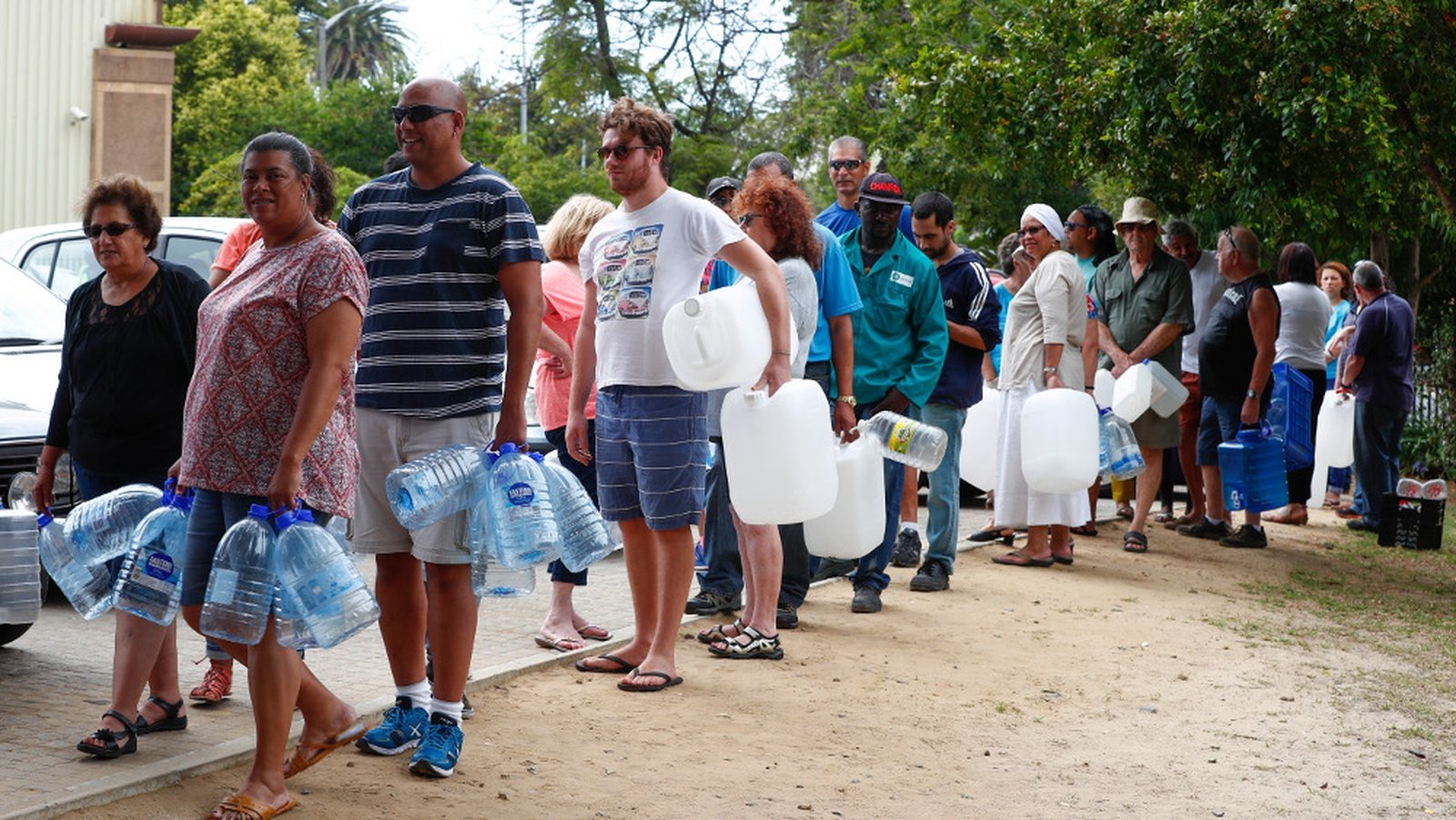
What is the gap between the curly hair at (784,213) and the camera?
719 cm

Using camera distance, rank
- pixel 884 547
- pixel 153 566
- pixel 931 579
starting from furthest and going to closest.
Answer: pixel 931 579, pixel 884 547, pixel 153 566

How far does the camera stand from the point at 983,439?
36.3 ft

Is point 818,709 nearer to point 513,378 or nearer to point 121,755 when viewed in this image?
point 513,378

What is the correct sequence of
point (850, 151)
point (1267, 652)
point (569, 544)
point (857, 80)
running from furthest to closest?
point (857, 80)
point (850, 151)
point (1267, 652)
point (569, 544)

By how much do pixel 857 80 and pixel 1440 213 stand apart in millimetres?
12210

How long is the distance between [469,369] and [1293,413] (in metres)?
9.19

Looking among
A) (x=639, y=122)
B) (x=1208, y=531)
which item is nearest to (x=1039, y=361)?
(x=1208, y=531)

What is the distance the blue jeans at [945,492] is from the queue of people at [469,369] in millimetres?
15

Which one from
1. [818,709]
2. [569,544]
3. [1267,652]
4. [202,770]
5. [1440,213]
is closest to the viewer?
[202,770]

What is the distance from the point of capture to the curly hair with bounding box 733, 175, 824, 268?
7.19 meters

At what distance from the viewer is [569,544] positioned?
5570 mm

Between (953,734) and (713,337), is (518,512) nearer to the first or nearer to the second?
(713,337)

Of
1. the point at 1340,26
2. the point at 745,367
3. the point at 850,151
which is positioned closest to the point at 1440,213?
the point at 1340,26

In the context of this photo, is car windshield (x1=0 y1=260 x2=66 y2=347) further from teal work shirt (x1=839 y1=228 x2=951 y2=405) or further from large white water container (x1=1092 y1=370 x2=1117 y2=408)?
large white water container (x1=1092 y1=370 x2=1117 y2=408)
